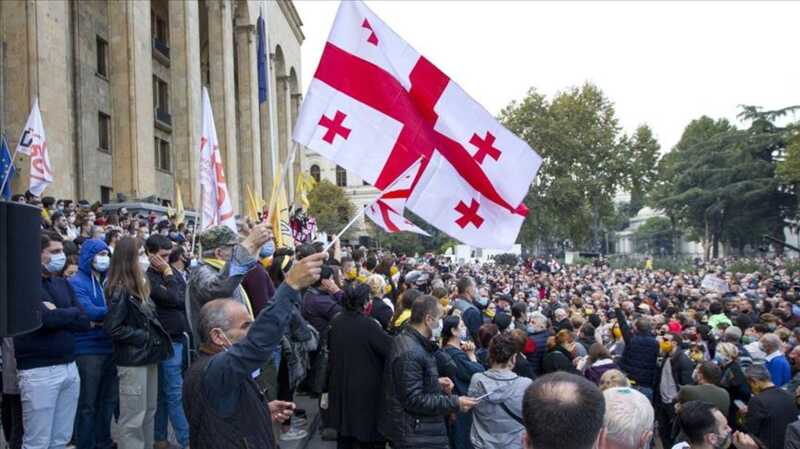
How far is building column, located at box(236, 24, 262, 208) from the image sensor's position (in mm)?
37344

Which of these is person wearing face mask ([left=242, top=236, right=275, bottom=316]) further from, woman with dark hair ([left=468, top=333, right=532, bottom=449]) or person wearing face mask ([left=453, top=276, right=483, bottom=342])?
person wearing face mask ([left=453, top=276, right=483, bottom=342])

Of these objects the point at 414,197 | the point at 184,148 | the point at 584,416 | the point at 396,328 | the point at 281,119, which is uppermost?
the point at 281,119

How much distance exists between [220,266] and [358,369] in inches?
54.2

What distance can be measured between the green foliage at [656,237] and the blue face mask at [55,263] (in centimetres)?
9826

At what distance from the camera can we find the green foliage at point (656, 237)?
323 feet

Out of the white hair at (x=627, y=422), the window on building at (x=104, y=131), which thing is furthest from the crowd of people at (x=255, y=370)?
the window on building at (x=104, y=131)

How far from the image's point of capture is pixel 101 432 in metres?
5.47

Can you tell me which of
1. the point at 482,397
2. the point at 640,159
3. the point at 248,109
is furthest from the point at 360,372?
the point at 640,159

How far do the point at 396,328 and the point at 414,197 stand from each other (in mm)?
1450

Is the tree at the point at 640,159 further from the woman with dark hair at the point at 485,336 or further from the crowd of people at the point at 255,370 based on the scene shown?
the woman with dark hair at the point at 485,336

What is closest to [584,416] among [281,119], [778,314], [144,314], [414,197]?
[414,197]

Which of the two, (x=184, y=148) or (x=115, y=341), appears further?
(x=184, y=148)

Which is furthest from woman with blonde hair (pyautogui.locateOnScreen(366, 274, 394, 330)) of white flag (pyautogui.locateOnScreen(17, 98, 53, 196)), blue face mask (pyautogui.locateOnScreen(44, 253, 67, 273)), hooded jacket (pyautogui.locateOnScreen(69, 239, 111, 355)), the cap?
white flag (pyautogui.locateOnScreen(17, 98, 53, 196))

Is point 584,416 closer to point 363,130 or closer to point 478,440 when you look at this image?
point 478,440
